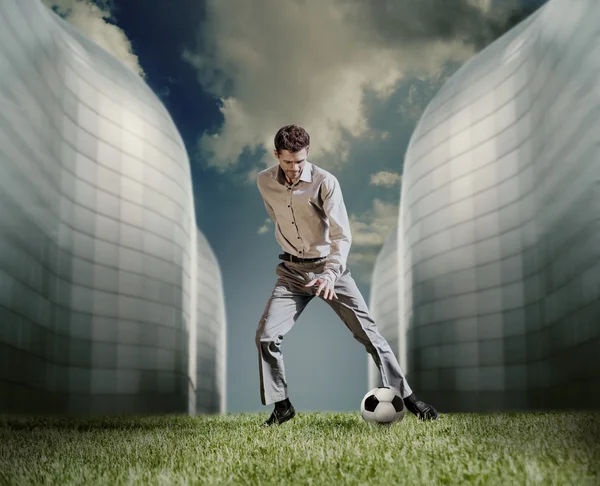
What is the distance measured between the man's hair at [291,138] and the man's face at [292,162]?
0.14 ft

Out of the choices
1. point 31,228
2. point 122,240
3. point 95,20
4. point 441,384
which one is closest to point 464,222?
point 441,384

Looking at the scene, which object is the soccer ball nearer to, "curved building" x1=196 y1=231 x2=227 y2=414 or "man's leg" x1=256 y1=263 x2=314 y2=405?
"man's leg" x1=256 y1=263 x2=314 y2=405

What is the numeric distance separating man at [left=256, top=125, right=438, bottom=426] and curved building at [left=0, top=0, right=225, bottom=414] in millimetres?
10694

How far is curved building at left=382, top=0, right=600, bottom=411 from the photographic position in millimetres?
16422

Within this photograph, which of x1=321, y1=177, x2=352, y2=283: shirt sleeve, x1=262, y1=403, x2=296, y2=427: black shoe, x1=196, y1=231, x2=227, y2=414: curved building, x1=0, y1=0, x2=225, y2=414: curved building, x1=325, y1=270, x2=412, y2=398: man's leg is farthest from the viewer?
x1=196, y1=231, x2=227, y2=414: curved building

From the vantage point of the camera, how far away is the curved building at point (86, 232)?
56.6ft

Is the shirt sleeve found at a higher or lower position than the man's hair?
lower

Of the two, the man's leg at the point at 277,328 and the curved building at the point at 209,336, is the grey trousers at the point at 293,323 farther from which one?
the curved building at the point at 209,336

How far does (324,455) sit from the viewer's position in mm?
4602

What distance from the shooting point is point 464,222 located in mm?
25453

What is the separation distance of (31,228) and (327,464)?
15614 millimetres

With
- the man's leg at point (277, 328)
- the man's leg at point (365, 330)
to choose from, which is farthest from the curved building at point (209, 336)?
the man's leg at point (365, 330)

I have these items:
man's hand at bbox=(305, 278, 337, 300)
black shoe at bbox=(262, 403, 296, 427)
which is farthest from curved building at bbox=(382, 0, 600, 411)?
man's hand at bbox=(305, 278, 337, 300)

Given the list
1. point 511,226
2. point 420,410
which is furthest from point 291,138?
point 511,226
